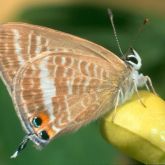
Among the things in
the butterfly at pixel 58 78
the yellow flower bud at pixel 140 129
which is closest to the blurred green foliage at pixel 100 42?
the butterfly at pixel 58 78

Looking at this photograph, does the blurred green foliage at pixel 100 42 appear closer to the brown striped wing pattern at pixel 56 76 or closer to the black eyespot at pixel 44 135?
the brown striped wing pattern at pixel 56 76

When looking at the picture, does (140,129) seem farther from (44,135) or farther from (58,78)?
(58,78)

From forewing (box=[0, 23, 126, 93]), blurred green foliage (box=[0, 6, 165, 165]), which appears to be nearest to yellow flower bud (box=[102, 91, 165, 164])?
forewing (box=[0, 23, 126, 93])

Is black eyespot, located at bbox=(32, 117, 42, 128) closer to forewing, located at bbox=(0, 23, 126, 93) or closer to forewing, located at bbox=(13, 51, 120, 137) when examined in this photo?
forewing, located at bbox=(13, 51, 120, 137)

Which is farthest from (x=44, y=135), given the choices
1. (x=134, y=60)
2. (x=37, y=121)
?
(x=134, y=60)

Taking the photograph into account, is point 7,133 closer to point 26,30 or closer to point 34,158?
point 34,158

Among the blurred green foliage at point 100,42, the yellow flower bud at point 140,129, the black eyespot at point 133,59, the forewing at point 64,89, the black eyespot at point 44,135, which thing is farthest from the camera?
the blurred green foliage at point 100,42

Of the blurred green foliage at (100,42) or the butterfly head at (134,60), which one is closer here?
the butterfly head at (134,60)
